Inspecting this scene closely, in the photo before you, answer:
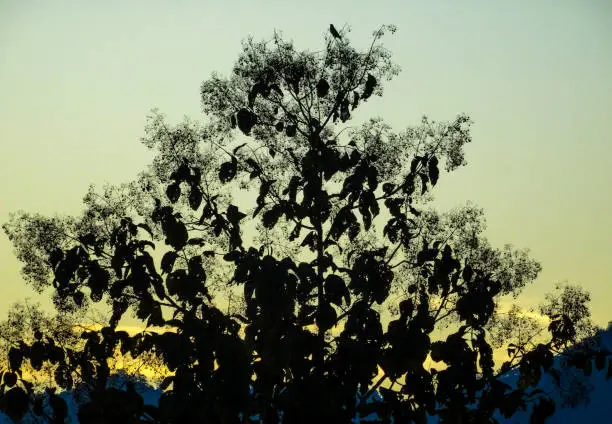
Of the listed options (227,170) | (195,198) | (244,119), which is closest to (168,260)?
(195,198)

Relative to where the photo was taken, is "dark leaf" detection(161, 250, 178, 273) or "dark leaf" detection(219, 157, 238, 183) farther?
"dark leaf" detection(219, 157, 238, 183)

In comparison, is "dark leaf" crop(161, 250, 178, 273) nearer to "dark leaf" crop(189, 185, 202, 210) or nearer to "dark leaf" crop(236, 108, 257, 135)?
"dark leaf" crop(189, 185, 202, 210)

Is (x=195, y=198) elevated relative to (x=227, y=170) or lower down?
lower down

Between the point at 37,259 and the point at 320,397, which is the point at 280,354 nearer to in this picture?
the point at 320,397

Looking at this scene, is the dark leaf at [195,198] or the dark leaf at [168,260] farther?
the dark leaf at [195,198]

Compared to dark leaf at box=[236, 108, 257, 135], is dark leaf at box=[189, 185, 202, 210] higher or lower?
lower

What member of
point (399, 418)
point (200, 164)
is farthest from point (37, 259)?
point (399, 418)

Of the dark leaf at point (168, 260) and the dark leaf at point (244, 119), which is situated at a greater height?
the dark leaf at point (244, 119)

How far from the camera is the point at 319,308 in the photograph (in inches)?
267

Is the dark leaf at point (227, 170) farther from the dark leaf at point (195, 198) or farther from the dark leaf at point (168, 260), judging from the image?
the dark leaf at point (168, 260)

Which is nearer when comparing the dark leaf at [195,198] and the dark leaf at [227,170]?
the dark leaf at [195,198]

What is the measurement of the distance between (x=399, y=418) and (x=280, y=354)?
57.7 inches

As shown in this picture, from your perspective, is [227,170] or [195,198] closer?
[195,198]

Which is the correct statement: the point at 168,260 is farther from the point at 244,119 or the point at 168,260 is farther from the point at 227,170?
the point at 244,119
